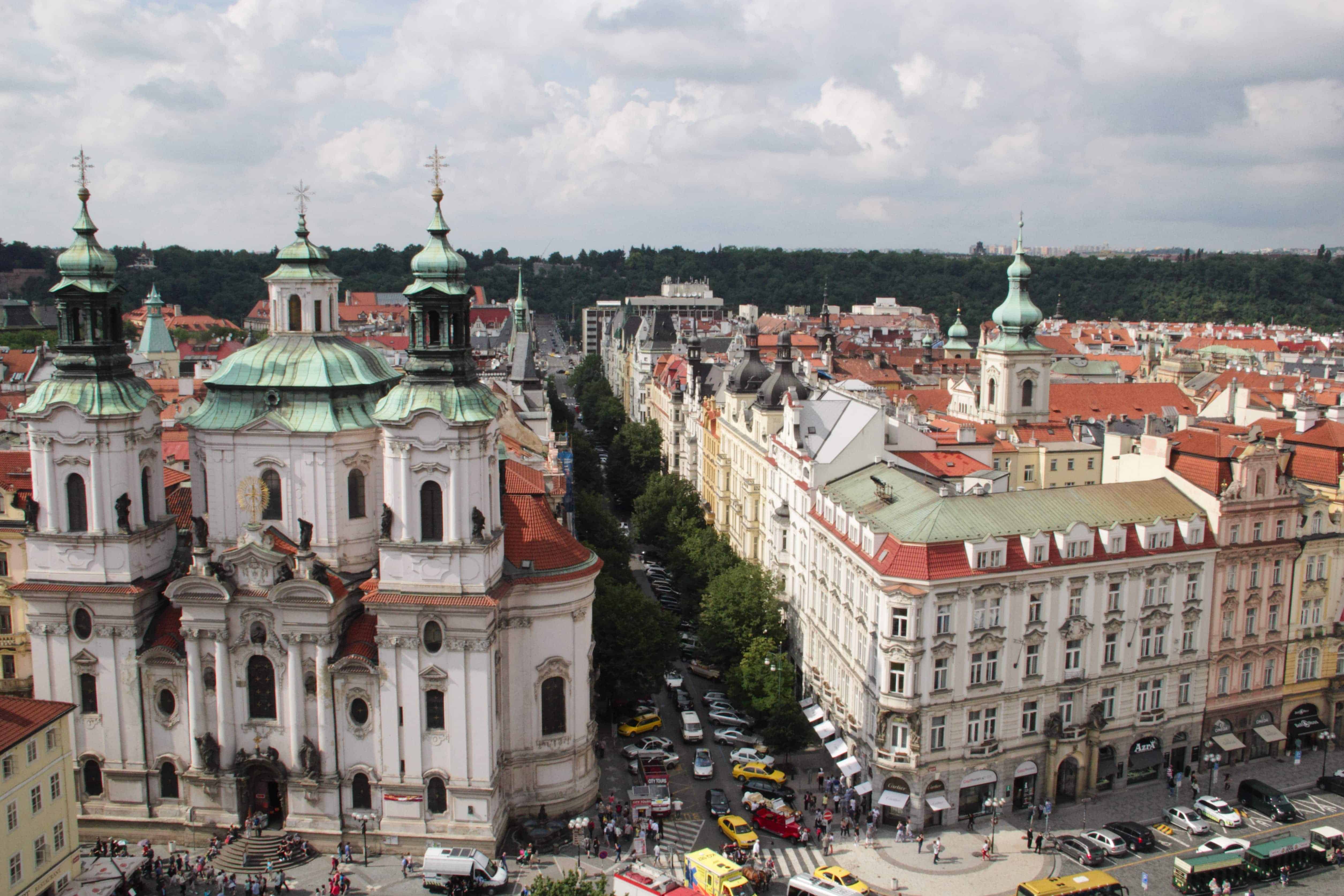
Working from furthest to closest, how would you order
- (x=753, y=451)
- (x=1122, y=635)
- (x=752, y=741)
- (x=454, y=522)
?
(x=753, y=451)
(x=752, y=741)
(x=1122, y=635)
(x=454, y=522)

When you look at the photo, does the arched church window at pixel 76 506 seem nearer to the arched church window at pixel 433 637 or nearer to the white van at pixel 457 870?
the arched church window at pixel 433 637

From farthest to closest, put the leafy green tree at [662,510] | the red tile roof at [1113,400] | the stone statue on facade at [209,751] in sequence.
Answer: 1. the red tile roof at [1113,400]
2. the leafy green tree at [662,510]
3. the stone statue on facade at [209,751]

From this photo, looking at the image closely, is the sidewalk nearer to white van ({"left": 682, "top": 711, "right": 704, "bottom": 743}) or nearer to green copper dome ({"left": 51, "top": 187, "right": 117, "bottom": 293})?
white van ({"left": 682, "top": 711, "right": 704, "bottom": 743})

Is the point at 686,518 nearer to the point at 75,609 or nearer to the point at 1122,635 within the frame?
the point at 1122,635

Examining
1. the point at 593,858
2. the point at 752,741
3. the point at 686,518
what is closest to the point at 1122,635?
the point at 752,741

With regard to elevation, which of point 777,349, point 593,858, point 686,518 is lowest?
point 593,858

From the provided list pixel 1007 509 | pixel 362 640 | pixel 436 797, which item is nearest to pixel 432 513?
pixel 362 640

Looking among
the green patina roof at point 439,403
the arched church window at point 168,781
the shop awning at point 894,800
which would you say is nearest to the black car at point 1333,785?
the shop awning at point 894,800
